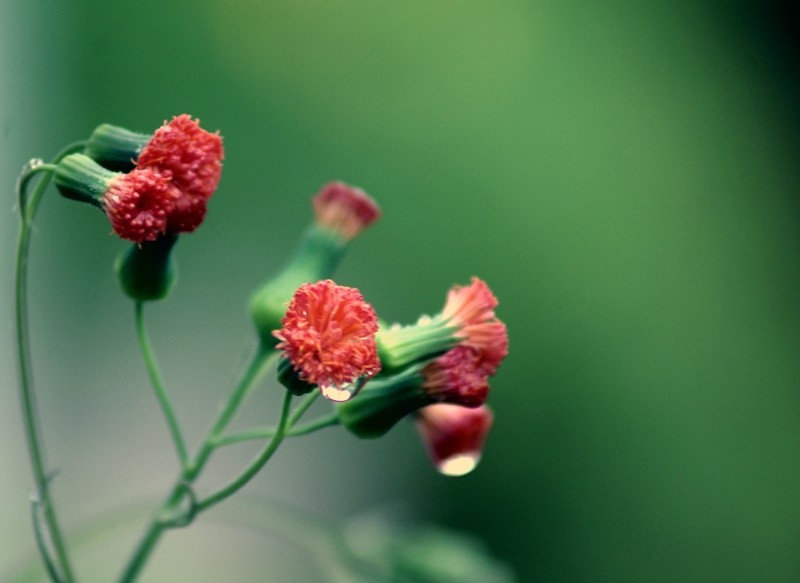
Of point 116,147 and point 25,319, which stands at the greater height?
point 116,147

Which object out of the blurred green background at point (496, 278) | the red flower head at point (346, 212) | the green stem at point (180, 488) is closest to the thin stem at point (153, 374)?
the green stem at point (180, 488)

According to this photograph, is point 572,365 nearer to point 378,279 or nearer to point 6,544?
point 378,279

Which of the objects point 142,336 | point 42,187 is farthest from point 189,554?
point 42,187

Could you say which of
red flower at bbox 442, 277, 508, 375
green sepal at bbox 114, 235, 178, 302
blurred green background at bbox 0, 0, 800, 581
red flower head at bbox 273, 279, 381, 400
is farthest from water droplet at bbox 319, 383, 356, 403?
blurred green background at bbox 0, 0, 800, 581

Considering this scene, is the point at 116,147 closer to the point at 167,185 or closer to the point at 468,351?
the point at 167,185

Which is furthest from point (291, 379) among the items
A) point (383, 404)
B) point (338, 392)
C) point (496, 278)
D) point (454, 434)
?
point (496, 278)
